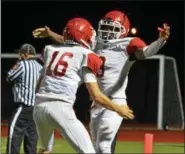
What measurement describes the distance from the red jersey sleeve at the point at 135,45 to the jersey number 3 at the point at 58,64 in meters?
0.80

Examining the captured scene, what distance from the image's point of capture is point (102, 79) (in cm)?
606

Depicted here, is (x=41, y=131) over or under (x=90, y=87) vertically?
under

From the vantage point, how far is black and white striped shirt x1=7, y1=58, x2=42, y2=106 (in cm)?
816

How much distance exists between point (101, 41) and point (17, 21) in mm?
14183

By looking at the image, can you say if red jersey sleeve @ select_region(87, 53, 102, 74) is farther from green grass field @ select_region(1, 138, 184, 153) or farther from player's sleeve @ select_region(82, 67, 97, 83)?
green grass field @ select_region(1, 138, 184, 153)

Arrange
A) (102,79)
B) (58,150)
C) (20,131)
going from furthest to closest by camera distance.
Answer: (58,150), (20,131), (102,79)

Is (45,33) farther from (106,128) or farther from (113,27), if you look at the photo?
(106,128)

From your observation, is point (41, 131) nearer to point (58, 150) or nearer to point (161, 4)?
point (58, 150)

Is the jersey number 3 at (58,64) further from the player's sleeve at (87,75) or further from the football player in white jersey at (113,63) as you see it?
the football player in white jersey at (113,63)

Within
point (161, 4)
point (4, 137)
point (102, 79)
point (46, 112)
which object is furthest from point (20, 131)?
point (161, 4)

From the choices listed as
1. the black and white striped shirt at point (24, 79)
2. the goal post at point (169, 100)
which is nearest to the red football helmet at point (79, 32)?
the black and white striped shirt at point (24, 79)

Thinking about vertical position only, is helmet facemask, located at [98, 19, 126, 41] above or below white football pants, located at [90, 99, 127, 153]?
above

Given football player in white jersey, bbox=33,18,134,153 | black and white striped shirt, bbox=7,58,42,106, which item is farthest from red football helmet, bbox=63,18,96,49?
black and white striped shirt, bbox=7,58,42,106

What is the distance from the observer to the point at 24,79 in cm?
825
